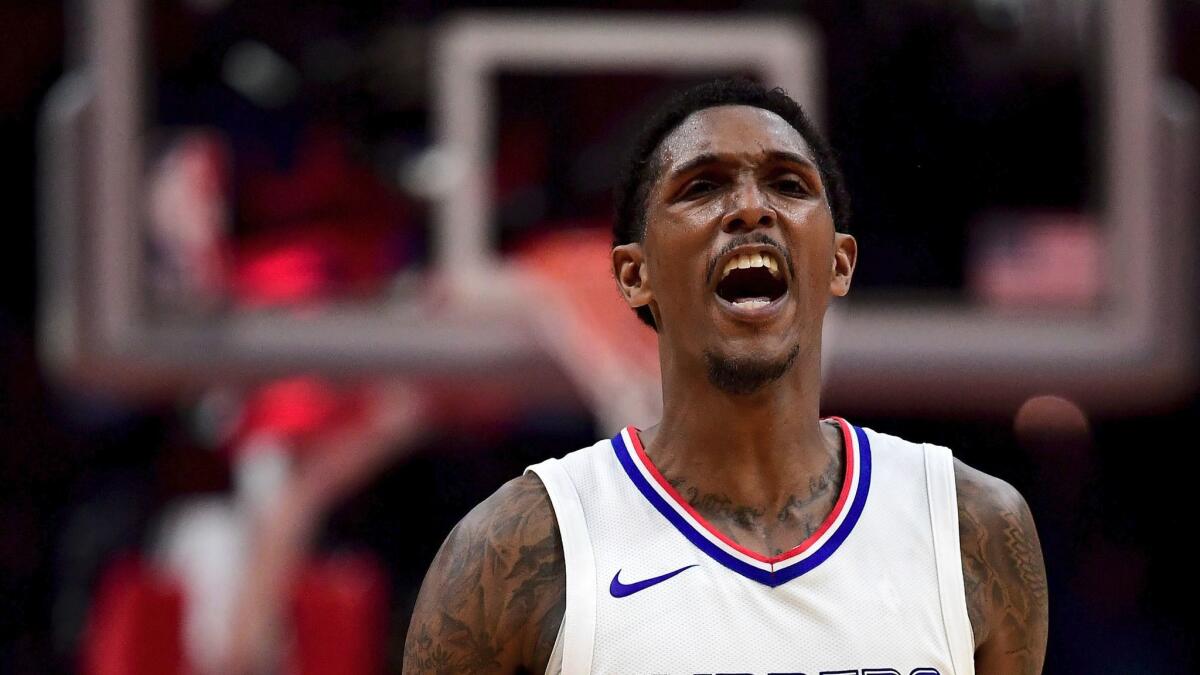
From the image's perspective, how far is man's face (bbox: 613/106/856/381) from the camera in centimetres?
218

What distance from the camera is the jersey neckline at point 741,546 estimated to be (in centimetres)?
215

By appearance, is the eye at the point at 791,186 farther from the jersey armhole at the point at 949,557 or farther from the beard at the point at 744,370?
the jersey armhole at the point at 949,557

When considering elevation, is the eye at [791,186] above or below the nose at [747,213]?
above

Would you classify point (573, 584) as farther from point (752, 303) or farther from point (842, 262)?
point (842, 262)

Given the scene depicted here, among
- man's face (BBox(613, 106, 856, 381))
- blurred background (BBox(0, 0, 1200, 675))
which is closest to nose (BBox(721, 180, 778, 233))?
man's face (BBox(613, 106, 856, 381))

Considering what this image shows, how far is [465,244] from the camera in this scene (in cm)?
651

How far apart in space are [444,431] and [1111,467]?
353 cm

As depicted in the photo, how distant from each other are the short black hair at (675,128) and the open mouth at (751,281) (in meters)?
0.17

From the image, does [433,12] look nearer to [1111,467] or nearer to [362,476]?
[362,476]

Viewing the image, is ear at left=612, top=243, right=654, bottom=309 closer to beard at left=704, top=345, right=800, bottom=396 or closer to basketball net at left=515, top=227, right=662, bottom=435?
beard at left=704, top=345, right=800, bottom=396

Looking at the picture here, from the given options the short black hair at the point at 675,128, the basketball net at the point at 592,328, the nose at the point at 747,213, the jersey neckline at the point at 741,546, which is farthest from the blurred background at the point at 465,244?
the nose at the point at 747,213

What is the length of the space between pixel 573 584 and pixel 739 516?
265mm

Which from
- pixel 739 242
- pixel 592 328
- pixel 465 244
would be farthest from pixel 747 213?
pixel 465 244

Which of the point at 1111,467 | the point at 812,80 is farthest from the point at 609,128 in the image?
the point at 1111,467
